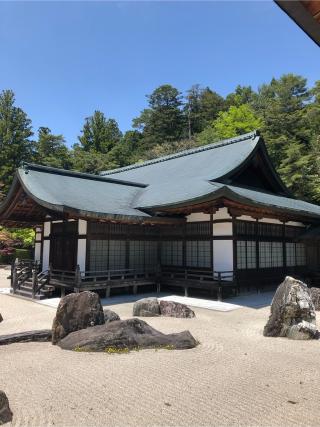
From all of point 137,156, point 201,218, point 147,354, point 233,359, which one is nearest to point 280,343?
point 233,359

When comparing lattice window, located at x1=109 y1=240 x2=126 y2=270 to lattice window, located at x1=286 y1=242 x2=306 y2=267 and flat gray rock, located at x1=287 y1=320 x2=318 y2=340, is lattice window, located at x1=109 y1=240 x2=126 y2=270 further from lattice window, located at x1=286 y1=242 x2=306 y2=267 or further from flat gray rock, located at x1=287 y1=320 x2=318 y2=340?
lattice window, located at x1=286 y1=242 x2=306 y2=267

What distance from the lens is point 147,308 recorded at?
10062mm

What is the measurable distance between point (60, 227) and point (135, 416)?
478 inches

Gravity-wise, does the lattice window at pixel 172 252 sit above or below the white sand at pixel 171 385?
above

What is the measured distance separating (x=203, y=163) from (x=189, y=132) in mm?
35749

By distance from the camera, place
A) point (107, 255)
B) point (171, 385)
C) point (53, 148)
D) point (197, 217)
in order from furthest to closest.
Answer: point (53, 148) < point (197, 217) < point (107, 255) < point (171, 385)

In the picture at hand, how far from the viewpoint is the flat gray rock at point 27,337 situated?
701 cm

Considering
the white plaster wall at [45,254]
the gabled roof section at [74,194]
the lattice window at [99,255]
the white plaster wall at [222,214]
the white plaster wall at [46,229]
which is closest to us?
the gabled roof section at [74,194]

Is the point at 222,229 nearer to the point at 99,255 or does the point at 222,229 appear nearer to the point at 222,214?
the point at 222,214

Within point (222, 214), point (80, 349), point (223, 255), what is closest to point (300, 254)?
point (223, 255)

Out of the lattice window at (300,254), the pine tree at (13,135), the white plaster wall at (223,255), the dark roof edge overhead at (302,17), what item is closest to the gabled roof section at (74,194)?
the white plaster wall at (223,255)

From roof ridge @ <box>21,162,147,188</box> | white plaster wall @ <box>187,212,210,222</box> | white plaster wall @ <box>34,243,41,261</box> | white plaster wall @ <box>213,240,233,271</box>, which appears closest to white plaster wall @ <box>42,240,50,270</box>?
white plaster wall @ <box>34,243,41,261</box>

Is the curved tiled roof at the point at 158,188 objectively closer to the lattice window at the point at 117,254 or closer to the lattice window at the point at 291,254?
the lattice window at the point at 117,254

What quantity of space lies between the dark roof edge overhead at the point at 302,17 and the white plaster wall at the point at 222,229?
1213 cm
